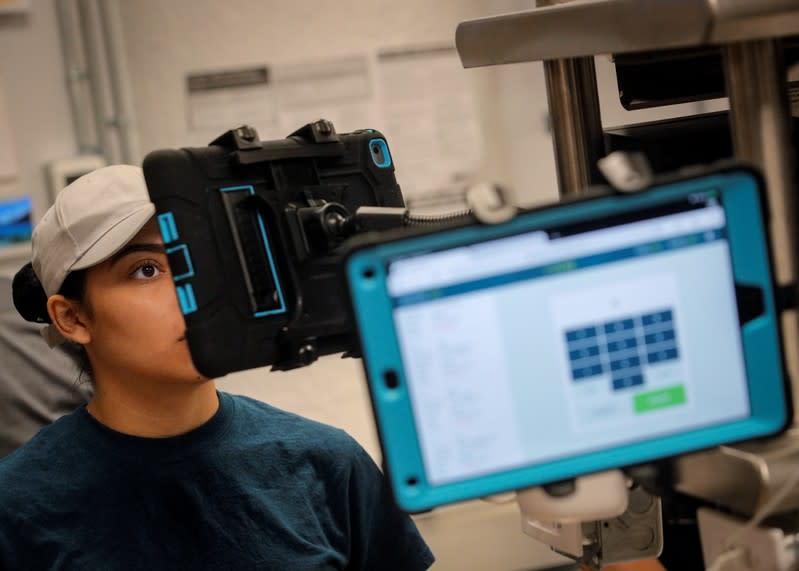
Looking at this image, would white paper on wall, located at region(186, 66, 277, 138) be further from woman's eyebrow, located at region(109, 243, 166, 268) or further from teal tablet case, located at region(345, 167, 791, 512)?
teal tablet case, located at region(345, 167, 791, 512)

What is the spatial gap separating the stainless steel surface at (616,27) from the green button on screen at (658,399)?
24 cm

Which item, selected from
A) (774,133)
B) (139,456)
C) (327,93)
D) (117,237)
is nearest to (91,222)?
(117,237)

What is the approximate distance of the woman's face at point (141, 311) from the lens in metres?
1.34

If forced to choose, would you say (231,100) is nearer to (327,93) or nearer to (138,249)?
(327,93)

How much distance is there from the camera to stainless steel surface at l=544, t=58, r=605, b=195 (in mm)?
1015

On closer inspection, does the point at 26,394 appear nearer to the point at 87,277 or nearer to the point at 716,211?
the point at 87,277

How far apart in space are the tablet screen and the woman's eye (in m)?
0.72

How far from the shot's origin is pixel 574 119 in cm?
103

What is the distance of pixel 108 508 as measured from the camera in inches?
53.2

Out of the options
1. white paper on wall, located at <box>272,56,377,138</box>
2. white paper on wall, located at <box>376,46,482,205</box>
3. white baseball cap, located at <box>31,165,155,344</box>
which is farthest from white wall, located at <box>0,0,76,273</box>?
white baseball cap, located at <box>31,165,155,344</box>

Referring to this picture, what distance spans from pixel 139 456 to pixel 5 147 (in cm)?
123

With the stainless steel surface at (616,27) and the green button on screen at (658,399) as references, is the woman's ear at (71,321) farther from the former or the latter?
the green button on screen at (658,399)

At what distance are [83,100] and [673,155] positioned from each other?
1714mm

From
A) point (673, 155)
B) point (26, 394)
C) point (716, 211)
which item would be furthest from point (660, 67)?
point (26, 394)
